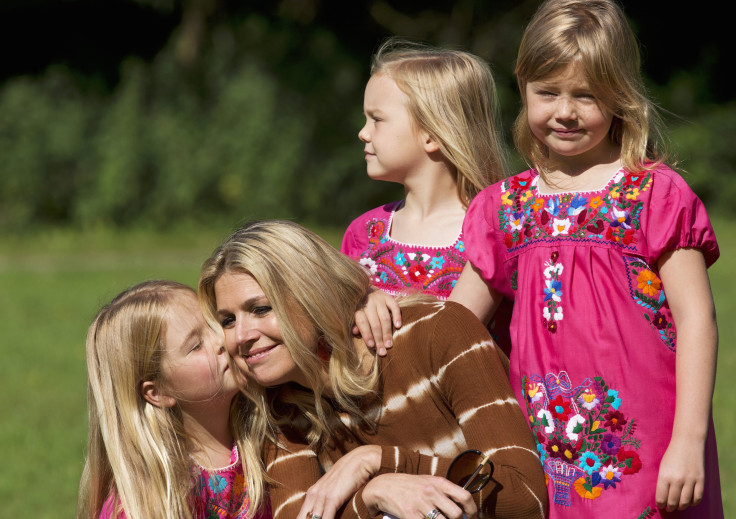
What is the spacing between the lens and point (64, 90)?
16.8 meters

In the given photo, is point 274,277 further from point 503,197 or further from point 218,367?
point 503,197

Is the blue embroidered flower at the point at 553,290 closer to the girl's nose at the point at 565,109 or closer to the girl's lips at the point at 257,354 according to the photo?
the girl's nose at the point at 565,109

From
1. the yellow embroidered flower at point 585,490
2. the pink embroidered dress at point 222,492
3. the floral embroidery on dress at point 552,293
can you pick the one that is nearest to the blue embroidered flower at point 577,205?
the floral embroidery on dress at point 552,293

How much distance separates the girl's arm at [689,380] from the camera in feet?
7.84

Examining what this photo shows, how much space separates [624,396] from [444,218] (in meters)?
0.96

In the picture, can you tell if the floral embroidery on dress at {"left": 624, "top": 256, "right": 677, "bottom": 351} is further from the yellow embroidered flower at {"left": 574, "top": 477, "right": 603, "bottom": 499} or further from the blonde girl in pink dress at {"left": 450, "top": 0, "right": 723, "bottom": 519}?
the yellow embroidered flower at {"left": 574, "top": 477, "right": 603, "bottom": 499}

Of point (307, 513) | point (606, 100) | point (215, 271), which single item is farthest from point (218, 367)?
point (606, 100)

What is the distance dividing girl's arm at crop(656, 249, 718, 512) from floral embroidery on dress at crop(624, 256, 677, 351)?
0.04 metres

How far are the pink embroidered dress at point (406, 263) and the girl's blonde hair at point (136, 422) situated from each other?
0.68 metres

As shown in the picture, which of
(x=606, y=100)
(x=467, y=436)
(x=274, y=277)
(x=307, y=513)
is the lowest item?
(x=307, y=513)

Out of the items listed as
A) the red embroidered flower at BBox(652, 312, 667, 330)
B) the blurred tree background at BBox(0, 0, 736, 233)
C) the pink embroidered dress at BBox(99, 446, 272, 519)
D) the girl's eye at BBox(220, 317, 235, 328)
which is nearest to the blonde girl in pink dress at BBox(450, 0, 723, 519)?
the red embroidered flower at BBox(652, 312, 667, 330)

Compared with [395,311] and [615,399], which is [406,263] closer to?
[395,311]

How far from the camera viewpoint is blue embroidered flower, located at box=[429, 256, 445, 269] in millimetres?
3093

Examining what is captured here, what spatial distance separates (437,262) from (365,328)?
0.48m
